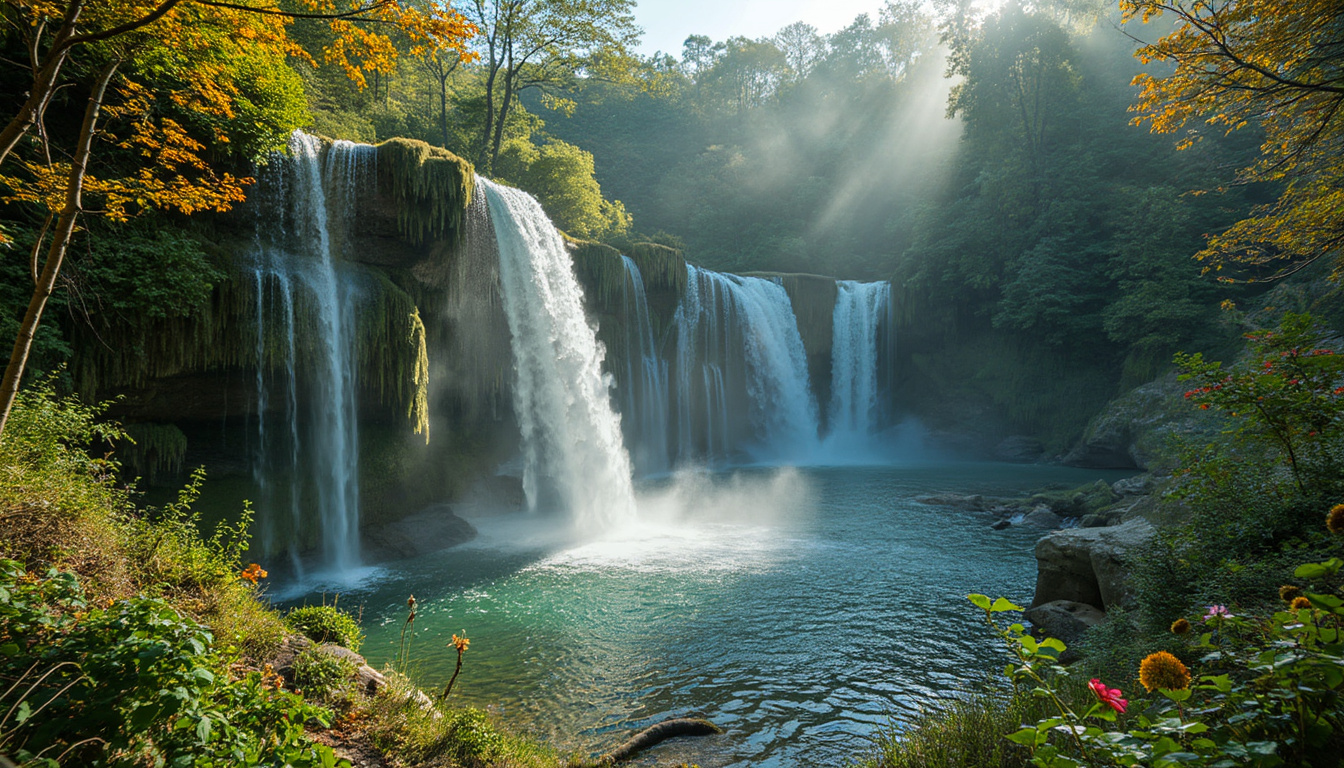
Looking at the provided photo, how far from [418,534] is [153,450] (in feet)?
15.4

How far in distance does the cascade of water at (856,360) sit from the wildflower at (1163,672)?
26.3 m

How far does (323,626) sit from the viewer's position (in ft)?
17.0

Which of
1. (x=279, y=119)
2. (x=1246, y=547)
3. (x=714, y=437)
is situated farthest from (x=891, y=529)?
(x=279, y=119)

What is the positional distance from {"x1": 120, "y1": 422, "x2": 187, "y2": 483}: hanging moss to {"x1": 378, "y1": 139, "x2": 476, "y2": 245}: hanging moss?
522 centimetres

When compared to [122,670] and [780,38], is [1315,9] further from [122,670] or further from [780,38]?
[780,38]

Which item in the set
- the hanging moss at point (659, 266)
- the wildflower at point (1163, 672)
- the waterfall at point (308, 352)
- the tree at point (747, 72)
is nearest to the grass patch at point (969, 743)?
the wildflower at point (1163, 672)

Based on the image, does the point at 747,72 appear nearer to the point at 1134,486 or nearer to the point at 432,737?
the point at 1134,486

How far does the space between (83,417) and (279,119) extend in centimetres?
576

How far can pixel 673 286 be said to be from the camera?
2012 cm

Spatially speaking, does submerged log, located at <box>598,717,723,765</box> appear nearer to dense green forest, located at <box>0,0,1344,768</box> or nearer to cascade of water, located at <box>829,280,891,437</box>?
dense green forest, located at <box>0,0,1344,768</box>

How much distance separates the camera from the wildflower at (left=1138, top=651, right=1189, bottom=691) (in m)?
2.05

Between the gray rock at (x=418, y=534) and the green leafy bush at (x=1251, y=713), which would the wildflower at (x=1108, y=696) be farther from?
the gray rock at (x=418, y=534)

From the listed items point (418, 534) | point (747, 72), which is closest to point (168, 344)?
point (418, 534)

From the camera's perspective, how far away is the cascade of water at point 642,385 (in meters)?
18.8
